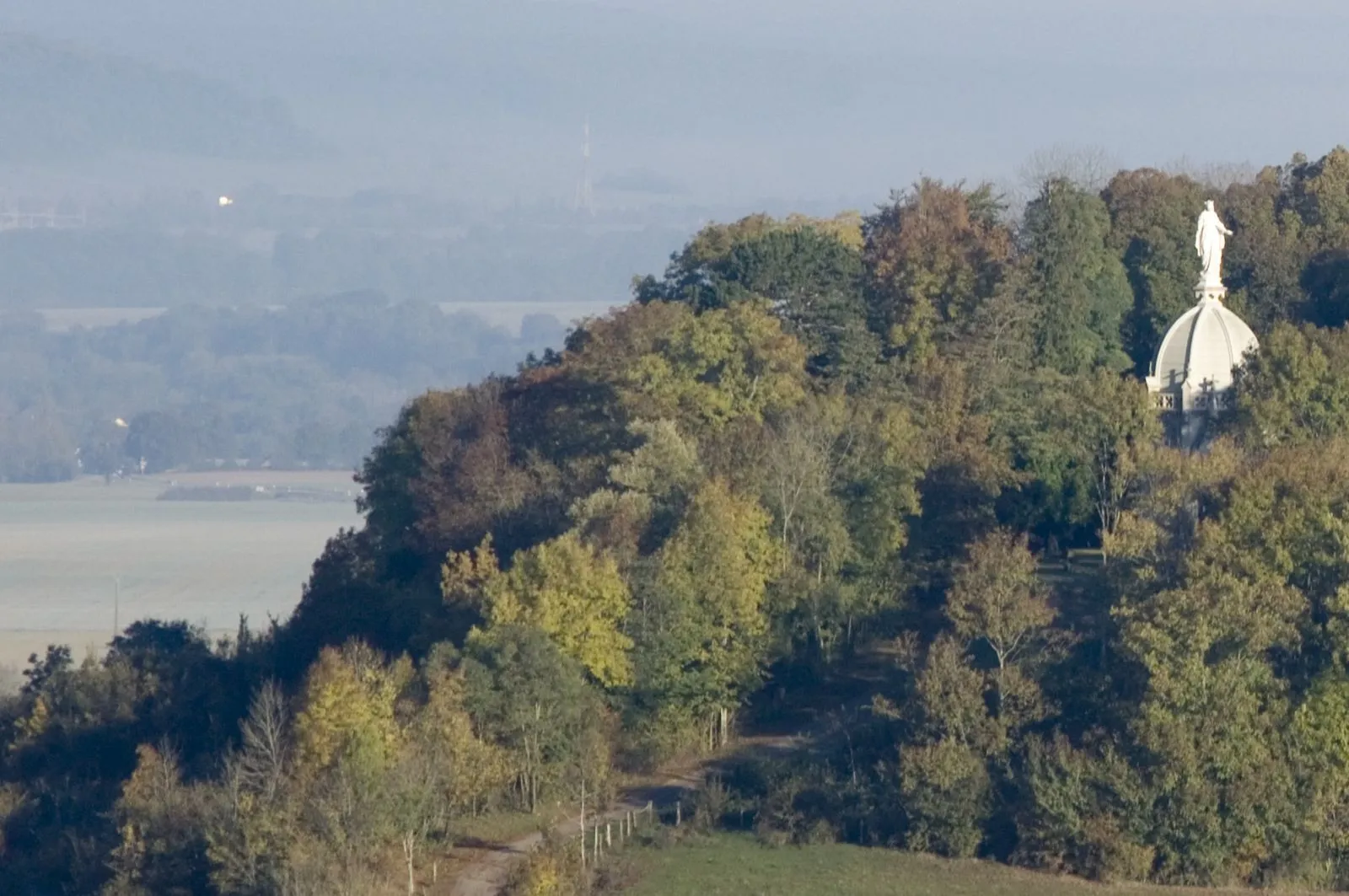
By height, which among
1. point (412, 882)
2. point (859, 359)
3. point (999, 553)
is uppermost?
point (859, 359)

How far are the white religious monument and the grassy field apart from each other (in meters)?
15.3

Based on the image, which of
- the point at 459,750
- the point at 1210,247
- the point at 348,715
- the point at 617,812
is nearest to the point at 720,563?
the point at 617,812

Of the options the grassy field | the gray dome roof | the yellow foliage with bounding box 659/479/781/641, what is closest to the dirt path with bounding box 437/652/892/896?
the yellow foliage with bounding box 659/479/781/641

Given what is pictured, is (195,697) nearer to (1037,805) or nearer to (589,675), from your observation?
(589,675)

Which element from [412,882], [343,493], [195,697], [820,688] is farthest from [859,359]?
[343,493]

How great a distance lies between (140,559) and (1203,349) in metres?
64.3

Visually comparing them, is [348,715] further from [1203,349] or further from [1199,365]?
[1203,349]

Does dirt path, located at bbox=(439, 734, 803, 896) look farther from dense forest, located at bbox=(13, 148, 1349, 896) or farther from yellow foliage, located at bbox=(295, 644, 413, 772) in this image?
yellow foliage, located at bbox=(295, 644, 413, 772)

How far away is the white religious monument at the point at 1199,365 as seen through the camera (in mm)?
53000

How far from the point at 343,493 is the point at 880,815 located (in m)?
113

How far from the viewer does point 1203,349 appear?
175 feet

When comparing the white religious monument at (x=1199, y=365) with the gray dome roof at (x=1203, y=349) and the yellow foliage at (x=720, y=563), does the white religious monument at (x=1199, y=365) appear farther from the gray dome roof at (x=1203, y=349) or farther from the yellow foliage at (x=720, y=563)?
the yellow foliage at (x=720, y=563)

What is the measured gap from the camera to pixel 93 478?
170500mm

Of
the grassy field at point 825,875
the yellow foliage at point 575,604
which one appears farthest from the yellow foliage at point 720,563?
the grassy field at point 825,875
